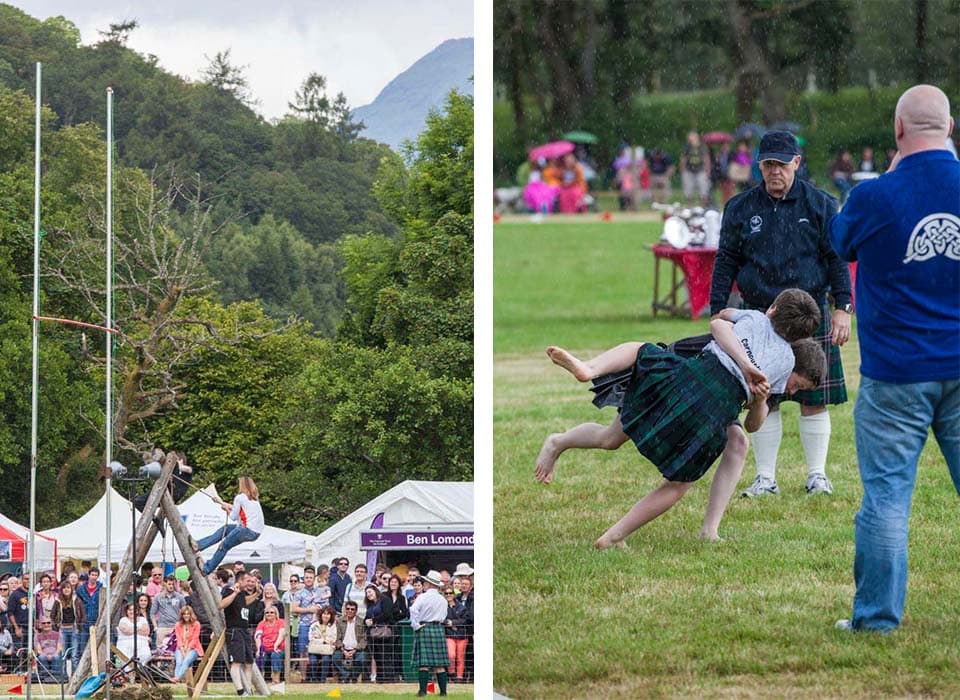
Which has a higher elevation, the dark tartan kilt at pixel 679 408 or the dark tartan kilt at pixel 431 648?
the dark tartan kilt at pixel 679 408

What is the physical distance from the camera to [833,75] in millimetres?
19984

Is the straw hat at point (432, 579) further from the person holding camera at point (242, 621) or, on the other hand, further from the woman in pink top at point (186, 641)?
the woman in pink top at point (186, 641)

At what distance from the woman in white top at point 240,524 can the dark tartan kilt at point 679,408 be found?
285cm

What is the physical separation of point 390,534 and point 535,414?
90 cm

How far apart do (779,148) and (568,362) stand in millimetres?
1046

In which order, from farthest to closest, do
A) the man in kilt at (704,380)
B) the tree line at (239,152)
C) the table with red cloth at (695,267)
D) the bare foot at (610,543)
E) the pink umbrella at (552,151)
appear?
1. the pink umbrella at (552,151)
2. the table with red cloth at (695,267)
3. the tree line at (239,152)
4. the bare foot at (610,543)
5. the man in kilt at (704,380)

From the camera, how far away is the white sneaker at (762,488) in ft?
16.1

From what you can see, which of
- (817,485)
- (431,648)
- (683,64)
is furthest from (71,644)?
(683,64)

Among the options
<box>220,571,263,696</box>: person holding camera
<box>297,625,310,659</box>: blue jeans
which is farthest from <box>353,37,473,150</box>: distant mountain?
<box>297,625,310,659</box>: blue jeans

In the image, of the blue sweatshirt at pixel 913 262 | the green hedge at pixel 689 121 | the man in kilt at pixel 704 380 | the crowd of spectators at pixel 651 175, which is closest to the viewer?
the blue sweatshirt at pixel 913 262

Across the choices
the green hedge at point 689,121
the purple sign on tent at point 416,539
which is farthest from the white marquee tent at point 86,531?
the green hedge at point 689,121

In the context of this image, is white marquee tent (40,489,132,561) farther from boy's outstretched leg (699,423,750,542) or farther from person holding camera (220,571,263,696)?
boy's outstretched leg (699,423,750,542)

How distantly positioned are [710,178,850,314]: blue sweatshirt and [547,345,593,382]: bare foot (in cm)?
69

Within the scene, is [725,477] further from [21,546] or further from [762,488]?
[21,546]
